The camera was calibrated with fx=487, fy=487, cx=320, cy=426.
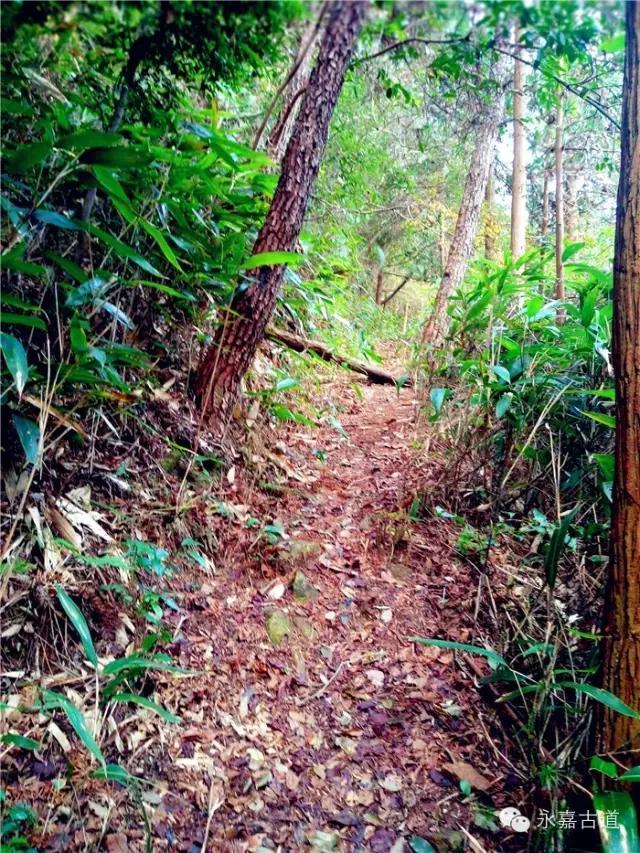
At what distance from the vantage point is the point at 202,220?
226 cm

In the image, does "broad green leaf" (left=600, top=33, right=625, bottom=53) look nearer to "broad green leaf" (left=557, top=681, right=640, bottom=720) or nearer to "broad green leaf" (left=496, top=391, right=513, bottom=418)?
"broad green leaf" (left=496, top=391, right=513, bottom=418)

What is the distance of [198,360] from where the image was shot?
265cm

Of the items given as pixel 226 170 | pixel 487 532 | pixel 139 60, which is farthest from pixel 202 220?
pixel 487 532

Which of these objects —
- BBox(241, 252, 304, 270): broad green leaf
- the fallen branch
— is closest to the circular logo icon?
BBox(241, 252, 304, 270): broad green leaf

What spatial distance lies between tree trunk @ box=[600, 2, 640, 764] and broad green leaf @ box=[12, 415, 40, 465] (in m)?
1.75

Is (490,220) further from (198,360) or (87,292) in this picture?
(87,292)

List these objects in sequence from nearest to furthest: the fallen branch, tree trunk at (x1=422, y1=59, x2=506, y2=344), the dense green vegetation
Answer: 1. the dense green vegetation
2. the fallen branch
3. tree trunk at (x1=422, y1=59, x2=506, y2=344)

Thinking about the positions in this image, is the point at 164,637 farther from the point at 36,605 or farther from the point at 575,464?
the point at 575,464

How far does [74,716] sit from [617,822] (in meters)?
1.48

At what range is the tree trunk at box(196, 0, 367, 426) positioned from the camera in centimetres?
236

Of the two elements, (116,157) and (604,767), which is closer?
(116,157)

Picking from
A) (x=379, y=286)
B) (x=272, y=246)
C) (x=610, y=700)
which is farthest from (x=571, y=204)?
(x=610, y=700)

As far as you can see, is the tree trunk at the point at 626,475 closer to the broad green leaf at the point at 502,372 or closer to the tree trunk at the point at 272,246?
the broad green leaf at the point at 502,372

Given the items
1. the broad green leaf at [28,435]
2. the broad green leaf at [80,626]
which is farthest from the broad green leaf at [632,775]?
the broad green leaf at [28,435]
